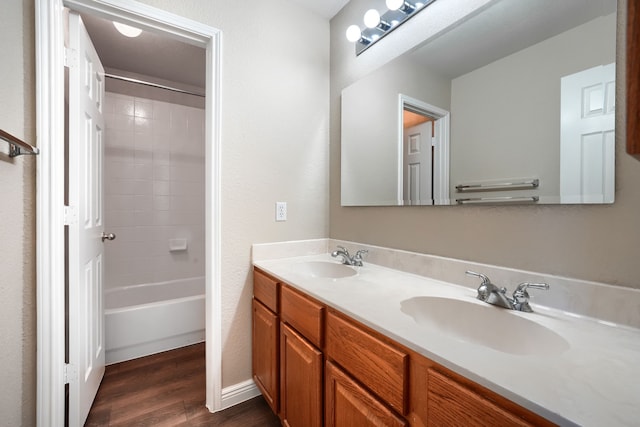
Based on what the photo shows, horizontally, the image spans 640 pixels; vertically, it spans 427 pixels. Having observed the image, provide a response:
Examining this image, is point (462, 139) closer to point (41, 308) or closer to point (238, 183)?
point (238, 183)

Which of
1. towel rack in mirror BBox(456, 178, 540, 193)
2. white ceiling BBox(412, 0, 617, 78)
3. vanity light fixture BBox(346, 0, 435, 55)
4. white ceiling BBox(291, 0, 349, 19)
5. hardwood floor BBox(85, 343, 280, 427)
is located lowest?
hardwood floor BBox(85, 343, 280, 427)

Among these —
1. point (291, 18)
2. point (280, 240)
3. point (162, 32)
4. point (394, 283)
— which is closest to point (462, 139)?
point (394, 283)

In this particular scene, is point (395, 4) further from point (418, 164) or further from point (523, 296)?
point (523, 296)

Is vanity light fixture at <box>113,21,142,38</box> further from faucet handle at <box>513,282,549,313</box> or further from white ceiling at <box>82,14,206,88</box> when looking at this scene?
faucet handle at <box>513,282,549,313</box>

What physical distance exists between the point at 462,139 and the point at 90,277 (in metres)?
2.01

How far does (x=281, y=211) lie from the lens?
1.75 metres

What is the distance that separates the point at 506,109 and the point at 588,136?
10.6 inches

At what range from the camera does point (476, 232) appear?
1106 mm

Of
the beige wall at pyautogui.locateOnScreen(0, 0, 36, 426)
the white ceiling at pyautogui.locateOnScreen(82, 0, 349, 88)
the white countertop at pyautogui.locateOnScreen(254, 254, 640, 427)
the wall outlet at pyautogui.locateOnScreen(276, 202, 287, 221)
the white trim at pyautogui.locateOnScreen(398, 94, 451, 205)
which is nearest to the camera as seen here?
the white countertop at pyautogui.locateOnScreen(254, 254, 640, 427)

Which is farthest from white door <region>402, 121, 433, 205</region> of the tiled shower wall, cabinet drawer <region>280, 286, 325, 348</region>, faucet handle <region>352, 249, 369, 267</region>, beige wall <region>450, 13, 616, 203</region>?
the tiled shower wall

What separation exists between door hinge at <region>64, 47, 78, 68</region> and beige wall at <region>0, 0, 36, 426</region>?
0.15 m

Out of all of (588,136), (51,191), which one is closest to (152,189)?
(51,191)

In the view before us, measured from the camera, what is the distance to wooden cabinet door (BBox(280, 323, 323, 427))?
1.03 metres

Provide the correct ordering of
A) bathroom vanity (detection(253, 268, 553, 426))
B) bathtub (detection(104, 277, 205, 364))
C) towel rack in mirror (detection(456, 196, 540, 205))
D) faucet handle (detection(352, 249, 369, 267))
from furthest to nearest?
bathtub (detection(104, 277, 205, 364)) < faucet handle (detection(352, 249, 369, 267)) < towel rack in mirror (detection(456, 196, 540, 205)) < bathroom vanity (detection(253, 268, 553, 426))
